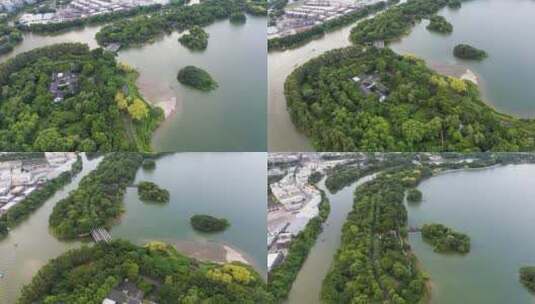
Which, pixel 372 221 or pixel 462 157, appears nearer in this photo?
pixel 372 221

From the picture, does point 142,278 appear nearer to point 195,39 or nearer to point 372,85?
point 372,85

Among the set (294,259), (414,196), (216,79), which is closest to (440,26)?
(414,196)

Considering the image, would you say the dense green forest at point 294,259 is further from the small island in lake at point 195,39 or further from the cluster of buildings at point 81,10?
the cluster of buildings at point 81,10

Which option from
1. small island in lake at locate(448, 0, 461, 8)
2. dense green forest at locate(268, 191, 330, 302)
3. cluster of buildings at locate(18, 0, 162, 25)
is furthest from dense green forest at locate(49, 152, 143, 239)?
small island in lake at locate(448, 0, 461, 8)

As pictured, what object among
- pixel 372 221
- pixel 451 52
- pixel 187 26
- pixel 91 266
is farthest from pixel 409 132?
pixel 187 26

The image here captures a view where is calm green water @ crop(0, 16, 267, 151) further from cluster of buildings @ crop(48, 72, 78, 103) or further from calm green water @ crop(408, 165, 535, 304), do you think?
calm green water @ crop(408, 165, 535, 304)

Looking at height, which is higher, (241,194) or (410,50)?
(410,50)

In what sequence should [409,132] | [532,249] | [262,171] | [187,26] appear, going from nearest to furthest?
[532,249]
[409,132]
[262,171]
[187,26]

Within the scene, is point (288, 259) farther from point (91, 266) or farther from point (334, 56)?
point (334, 56)

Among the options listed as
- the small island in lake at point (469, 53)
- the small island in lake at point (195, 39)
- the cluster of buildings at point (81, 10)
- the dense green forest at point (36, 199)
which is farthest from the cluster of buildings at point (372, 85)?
the cluster of buildings at point (81, 10)
